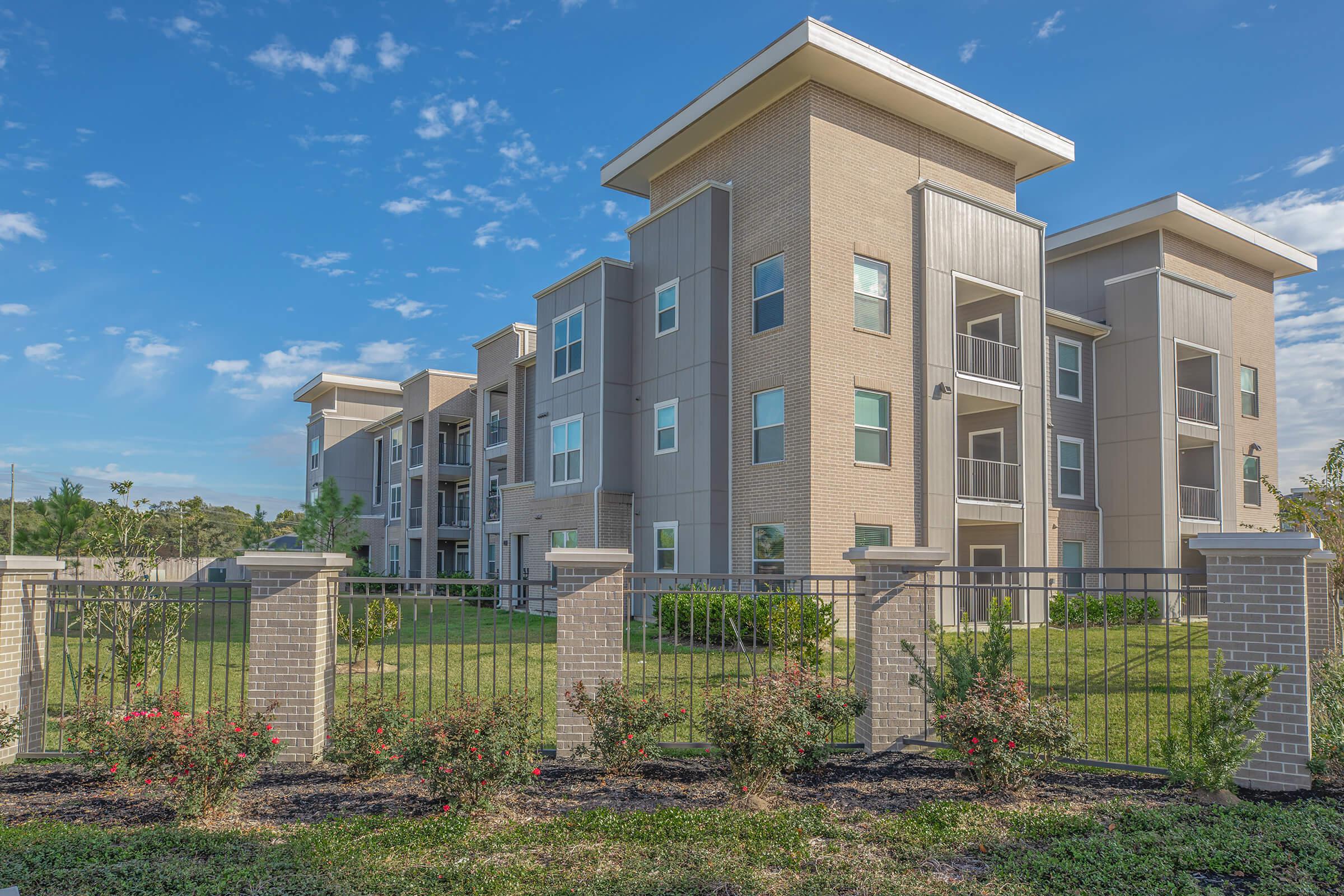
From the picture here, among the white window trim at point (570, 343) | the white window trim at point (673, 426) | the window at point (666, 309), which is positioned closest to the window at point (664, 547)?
the white window trim at point (673, 426)

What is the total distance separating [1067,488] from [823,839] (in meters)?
21.9

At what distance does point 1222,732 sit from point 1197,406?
925 inches

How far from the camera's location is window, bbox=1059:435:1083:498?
2489cm

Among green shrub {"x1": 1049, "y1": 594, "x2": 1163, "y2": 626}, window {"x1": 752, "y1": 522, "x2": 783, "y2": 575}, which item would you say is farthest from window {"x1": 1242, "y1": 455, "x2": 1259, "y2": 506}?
window {"x1": 752, "y1": 522, "x2": 783, "y2": 575}

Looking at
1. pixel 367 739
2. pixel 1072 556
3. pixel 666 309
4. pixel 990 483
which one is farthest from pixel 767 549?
pixel 367 739

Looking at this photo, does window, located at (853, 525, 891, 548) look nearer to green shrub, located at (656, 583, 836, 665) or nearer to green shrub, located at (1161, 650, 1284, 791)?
green shrub, located at (656, 583, 836, 665)

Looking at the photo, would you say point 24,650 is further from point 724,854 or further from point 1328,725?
point 1328,725

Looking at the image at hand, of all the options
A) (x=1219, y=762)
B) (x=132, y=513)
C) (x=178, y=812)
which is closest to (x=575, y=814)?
(x=178, y=812)

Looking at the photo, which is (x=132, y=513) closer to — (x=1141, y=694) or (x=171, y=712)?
(x=171, y=712)

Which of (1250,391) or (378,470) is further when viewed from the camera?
(378,470)

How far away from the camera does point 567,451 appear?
80.3 ft

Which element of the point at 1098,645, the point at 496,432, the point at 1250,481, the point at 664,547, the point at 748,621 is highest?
the point at 496,432

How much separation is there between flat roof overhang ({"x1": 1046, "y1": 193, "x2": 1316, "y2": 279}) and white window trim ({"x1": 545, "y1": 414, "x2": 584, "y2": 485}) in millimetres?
16631

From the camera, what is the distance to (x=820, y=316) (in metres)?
18.4
